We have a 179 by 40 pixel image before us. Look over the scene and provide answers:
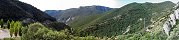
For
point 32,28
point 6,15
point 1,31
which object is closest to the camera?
point 32,28

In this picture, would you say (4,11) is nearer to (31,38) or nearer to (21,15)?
(21,15)

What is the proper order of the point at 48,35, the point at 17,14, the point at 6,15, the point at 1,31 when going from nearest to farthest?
the point at 48,35
the point at 1,31
the point at 6,15
the point at 17,14

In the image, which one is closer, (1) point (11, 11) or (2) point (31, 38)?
(2) point (31, 38)

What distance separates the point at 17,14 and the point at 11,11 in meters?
4.80

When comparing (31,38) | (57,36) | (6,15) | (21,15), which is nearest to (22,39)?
(31,38)

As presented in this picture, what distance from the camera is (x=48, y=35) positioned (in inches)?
2313

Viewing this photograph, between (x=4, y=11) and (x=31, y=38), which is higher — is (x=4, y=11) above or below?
below

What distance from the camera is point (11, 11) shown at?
635 feet

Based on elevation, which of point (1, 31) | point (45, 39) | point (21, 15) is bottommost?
point (21, 15)

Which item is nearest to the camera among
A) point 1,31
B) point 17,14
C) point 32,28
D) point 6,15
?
point 32,28

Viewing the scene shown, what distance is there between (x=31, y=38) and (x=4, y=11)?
131016mm

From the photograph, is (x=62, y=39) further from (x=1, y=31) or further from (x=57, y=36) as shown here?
(x=1, y=31)

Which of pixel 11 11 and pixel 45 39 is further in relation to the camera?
pixel 11 11

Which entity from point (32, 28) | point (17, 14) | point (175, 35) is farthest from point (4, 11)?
point (32, 28)
